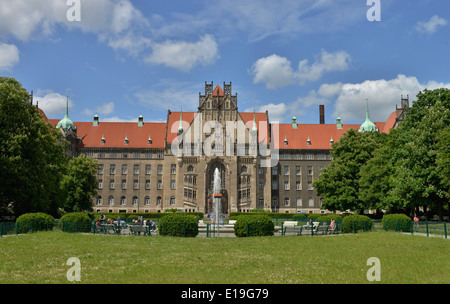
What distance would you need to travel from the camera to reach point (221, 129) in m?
81.1

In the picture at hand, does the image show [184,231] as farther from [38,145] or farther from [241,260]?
[38,145]

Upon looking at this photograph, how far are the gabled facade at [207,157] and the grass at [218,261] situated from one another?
55.4 metres

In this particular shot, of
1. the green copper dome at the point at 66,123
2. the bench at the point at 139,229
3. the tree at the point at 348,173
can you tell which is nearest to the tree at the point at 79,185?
the green copper dome at the point at 66,123

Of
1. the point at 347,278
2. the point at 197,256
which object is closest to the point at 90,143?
the point at 197,256

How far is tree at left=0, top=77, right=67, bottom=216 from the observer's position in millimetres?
37062

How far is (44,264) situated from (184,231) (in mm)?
13362

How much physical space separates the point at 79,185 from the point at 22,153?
21.6 metres

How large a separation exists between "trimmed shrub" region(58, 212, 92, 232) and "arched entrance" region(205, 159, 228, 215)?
1955 inches

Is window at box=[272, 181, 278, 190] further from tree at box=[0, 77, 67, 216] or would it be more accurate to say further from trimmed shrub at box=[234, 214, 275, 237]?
trimmed shrub at box=[234, 214, 275, 237]

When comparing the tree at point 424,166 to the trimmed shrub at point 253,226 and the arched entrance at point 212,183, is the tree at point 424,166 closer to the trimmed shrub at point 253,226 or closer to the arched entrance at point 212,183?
the trimmed shrub at point 253,226

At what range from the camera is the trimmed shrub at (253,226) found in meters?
29.0

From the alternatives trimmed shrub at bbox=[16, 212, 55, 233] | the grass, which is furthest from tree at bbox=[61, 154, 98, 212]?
the grass
